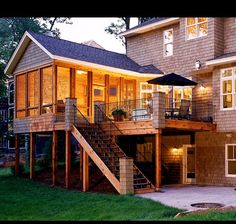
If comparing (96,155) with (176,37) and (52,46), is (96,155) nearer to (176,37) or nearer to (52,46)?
(52,46)

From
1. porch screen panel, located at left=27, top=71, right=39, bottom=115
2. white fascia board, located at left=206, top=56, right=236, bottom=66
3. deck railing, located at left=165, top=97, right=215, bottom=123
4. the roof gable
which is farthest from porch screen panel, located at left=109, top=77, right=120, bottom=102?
white fascia board, located at left=206, top=56, right=236, bottom=66

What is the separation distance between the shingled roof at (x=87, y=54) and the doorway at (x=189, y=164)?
4.05 meters

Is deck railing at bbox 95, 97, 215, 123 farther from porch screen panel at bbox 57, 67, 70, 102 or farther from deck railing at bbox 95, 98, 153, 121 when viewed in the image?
porch screen panel at bbox 57, 67, 70, 102

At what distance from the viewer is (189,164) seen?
18156mm

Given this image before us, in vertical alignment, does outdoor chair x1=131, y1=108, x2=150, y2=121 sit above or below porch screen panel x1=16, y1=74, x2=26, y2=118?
below

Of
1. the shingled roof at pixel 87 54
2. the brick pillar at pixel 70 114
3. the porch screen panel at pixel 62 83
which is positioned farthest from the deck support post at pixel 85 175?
the shingled roof at pixel 87 54

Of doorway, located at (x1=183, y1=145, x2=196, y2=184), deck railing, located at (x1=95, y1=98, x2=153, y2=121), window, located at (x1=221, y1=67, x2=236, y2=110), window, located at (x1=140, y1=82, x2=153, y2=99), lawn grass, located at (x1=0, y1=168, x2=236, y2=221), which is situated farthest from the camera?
window, located at (x1=140, y1=82, x2=153, y2=99)

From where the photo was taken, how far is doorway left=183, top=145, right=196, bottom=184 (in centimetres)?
1798

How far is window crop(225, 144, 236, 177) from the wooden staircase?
4.09m

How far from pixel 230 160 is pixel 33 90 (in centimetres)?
952

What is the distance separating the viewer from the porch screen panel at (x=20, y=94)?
19.0m

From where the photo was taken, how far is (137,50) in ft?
69.3

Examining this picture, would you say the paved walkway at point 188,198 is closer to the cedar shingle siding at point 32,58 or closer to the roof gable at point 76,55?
the roof gable at point 76,55

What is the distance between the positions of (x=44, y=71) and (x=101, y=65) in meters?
2.71
